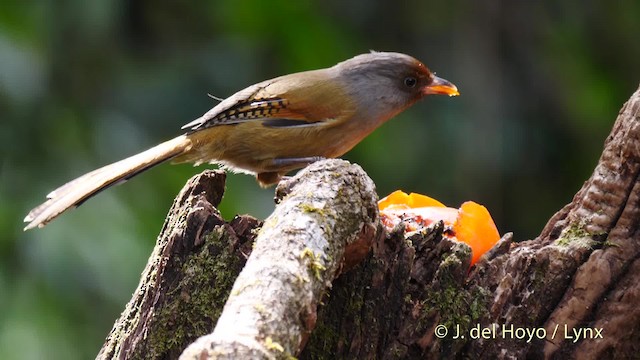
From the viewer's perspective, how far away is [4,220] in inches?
258

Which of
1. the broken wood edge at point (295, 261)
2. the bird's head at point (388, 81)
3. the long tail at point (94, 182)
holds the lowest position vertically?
the broken wood edge at point (295, 261)

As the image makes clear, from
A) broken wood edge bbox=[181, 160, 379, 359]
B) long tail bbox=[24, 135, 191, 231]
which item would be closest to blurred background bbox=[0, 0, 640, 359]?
long tail bbox=[24, 135, 191, 231]

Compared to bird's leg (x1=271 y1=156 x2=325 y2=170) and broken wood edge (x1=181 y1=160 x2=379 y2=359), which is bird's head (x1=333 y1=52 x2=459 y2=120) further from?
broken wood edge (x1=181 y1=160 x2=379 y2=359)

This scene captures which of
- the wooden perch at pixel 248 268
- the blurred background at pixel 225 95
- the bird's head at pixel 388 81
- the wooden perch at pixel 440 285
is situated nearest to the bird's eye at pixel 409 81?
the bird's head at pixel 388 81

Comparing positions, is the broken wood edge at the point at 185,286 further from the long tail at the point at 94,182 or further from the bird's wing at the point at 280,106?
the bird's wing at the point at 280,106

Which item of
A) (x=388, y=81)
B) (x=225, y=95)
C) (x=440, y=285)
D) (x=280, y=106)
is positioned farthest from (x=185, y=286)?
(x=225, y=95)

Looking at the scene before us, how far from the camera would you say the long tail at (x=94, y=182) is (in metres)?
4.45

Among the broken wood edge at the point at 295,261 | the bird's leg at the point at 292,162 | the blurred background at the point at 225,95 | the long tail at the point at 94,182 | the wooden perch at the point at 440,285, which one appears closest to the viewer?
the broken wood edge at the point at 295,261

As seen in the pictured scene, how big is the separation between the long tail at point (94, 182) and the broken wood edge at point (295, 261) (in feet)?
4.54

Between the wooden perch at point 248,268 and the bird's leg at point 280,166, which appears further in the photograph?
the bird's leg at point 280,166

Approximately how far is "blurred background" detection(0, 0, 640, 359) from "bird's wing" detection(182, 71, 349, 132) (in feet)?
5.24

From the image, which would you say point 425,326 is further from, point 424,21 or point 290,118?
point 424,21

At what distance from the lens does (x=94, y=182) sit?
4688 millimetres

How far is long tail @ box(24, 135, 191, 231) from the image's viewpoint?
4.45 meters
